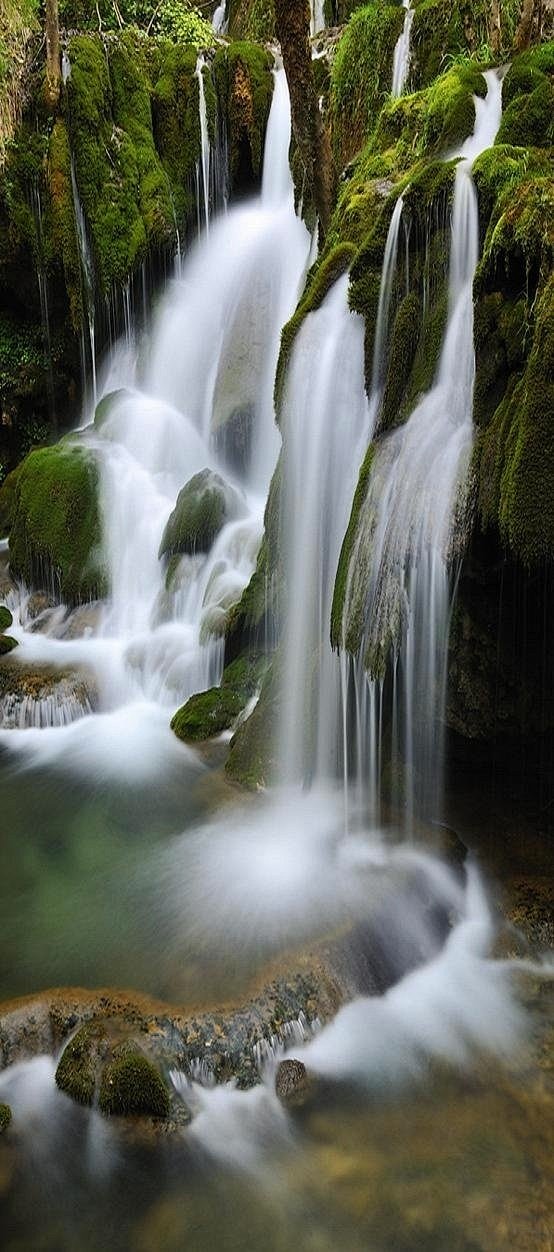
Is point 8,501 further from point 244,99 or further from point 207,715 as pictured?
point 244,99

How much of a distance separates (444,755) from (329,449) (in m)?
2.53

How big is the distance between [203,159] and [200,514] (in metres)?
8.11

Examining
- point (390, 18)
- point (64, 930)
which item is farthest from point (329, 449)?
point (390, 18)

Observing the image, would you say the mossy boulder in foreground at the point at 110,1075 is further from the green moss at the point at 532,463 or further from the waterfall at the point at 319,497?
the green moss at the point at 532,463

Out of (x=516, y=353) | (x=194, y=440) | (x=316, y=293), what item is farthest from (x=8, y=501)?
(x=516, y=353)

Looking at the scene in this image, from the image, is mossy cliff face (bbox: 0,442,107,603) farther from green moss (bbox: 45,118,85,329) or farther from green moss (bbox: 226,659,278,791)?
green moss (bbox: 45,118,85,329)

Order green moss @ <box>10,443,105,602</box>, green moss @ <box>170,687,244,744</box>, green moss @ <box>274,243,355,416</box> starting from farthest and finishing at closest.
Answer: green moss @ <box>10,443,105,602</box> < green moss @ <box>170,687,244,744</box> < green moss @ <box>274,243,355,416</box>

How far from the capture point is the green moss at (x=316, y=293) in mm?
6578

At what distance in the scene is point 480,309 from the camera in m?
4.63

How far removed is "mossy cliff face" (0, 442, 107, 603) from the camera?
32.8 feet

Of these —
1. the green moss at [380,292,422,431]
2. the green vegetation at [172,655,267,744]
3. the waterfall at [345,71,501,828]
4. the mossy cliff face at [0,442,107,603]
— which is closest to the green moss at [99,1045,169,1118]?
the waterfall at [345,71,501,828]

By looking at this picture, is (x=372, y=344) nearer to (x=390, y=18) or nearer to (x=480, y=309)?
(x=480, y=309)

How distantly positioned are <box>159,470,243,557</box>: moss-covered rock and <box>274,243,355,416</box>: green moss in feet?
8.37

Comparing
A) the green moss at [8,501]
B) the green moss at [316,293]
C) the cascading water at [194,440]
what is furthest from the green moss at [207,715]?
the green moss at [8,501]
